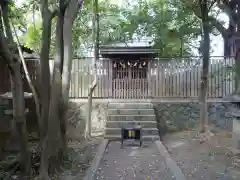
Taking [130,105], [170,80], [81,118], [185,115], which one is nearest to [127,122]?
[130,105]

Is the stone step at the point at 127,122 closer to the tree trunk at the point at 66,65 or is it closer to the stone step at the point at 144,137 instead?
the stone step at the point at 144,137

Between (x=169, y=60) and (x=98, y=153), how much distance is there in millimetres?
6589

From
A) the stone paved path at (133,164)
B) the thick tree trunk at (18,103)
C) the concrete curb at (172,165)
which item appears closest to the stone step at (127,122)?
the stone paved path at (133,164)

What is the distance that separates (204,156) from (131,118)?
3.91m

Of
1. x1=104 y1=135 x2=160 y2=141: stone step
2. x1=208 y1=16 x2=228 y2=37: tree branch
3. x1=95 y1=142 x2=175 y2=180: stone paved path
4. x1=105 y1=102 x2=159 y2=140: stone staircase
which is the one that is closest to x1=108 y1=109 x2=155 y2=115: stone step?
x1=105 y1=102 x2=159 y2=140: stone staircase

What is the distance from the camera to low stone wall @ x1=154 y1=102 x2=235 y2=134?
11.9 meters

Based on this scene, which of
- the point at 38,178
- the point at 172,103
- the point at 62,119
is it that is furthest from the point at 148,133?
the point at 38,178

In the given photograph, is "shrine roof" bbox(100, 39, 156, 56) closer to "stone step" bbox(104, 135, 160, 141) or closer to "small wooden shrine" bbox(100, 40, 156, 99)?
"small wooden shrine" bbox(100, 40, 156, 99)

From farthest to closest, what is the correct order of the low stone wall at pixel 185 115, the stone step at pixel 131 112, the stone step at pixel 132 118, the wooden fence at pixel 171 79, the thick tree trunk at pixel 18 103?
1. the wooden fence at pixel 171 79
2. the low stone wall at pixel 185 115
3. the stone step at pixel 131 112
4. the stone step at pixel 132 118
5. the thick tree trunk at pixel 18 103

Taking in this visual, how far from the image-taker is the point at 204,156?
25.4 ft

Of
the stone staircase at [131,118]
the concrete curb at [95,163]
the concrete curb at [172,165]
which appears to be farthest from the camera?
the stone staircase at [131,118]

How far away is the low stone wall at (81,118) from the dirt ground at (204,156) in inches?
115

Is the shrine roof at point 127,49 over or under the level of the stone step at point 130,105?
over

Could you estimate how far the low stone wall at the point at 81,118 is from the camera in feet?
38.5
